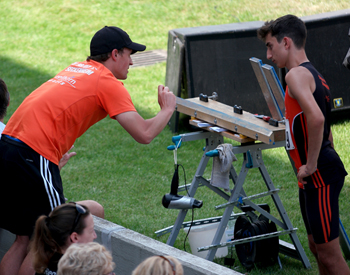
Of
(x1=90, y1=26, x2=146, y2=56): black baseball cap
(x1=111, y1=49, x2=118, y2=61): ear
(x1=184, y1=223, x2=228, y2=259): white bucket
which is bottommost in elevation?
(x1=184, y1=223, x2=228, y2=259): white bucket

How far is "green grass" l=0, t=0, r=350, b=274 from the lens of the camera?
6.12 meters

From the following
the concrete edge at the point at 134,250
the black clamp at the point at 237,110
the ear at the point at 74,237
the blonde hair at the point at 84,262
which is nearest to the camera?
the blonde hair at the point at 84,262

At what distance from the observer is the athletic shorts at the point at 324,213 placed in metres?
3.55

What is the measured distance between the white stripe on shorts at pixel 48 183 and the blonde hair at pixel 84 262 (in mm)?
863

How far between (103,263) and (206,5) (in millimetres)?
13855

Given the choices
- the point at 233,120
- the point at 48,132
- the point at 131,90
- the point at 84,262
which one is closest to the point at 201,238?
the point at 233,120

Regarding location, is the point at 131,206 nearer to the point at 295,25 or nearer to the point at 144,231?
the point at 144,231

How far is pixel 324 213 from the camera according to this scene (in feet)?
11.7

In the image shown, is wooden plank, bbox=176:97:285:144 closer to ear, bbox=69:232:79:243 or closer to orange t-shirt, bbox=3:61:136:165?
orange t-shirt, bbox=3:61:136:165

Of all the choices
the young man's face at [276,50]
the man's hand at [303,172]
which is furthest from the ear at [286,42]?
the man's hand at [303,172]

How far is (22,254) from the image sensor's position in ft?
12.1

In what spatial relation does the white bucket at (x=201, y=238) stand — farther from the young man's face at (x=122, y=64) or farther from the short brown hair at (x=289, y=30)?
the short brown hair at (x=289, y=30)

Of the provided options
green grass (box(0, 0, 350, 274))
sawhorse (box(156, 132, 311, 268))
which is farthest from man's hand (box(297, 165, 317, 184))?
green grass (box(0, 0, 350, 274))

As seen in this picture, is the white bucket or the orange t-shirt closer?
the orange t-shirt
